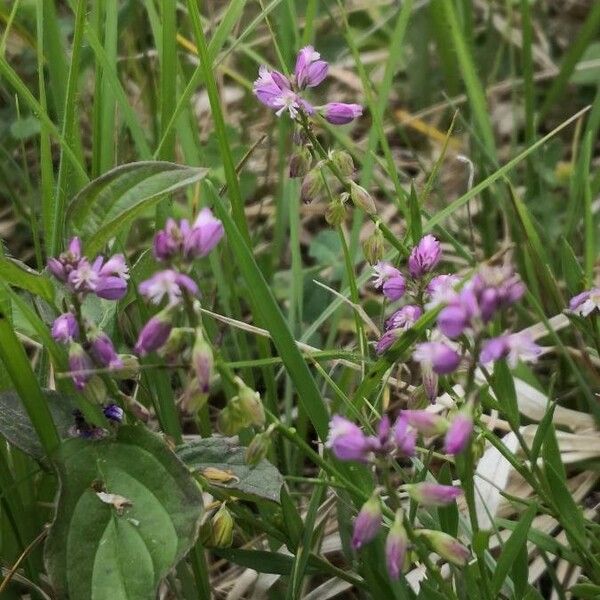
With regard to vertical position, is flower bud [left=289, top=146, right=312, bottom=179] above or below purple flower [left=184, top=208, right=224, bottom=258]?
below

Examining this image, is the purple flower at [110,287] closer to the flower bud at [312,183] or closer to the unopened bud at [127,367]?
the unopened bud at [127,367]

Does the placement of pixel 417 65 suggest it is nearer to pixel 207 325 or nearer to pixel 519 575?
pixel 207 325

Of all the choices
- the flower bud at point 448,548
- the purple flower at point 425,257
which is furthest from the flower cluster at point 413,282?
the flower bud at point 448,548

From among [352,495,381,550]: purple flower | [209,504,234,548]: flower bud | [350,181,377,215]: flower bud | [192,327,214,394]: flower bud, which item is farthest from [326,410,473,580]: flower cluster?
[350,181,377,215]: flower bud

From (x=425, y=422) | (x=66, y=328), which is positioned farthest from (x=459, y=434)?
(x=66, y=328)

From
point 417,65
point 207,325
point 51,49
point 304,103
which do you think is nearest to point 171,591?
point 207,325

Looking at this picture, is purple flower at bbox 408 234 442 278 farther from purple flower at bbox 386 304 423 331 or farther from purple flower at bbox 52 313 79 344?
purple flower at bbox 52 313 79 344
